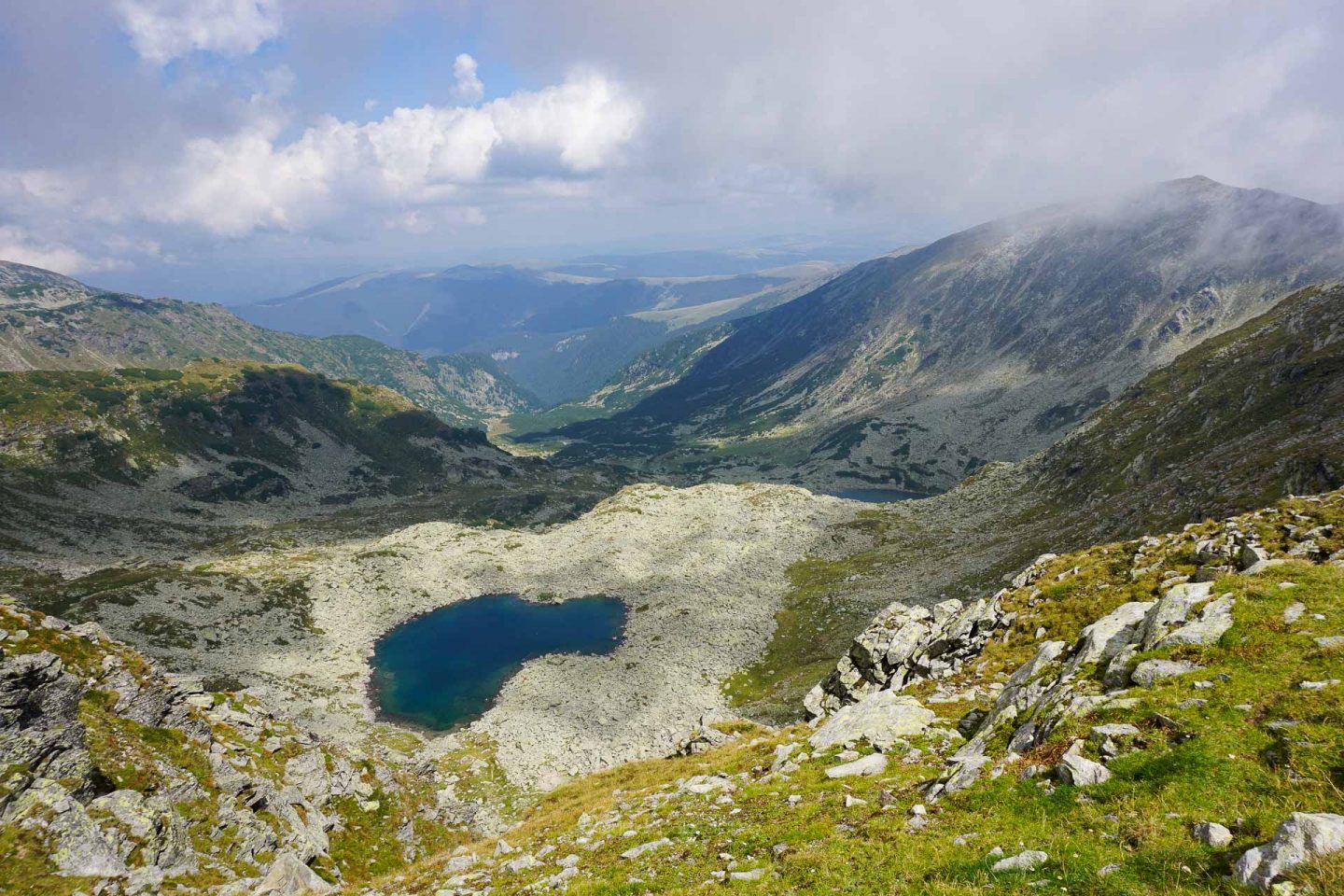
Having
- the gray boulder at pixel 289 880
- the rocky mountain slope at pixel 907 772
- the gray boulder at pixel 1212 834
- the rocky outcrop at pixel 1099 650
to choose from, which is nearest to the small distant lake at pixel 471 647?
the rocky mountain slope at pixel 907 772

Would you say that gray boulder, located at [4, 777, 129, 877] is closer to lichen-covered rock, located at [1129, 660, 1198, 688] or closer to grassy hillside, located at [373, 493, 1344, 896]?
grassy hillside, located at [373, 493, 1344, 896]

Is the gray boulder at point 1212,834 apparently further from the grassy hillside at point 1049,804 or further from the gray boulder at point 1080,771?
the gray boulder at point 1080,771

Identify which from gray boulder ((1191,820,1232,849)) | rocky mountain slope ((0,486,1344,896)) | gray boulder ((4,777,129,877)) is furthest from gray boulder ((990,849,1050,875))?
gray boulder ((4,777,129,877))

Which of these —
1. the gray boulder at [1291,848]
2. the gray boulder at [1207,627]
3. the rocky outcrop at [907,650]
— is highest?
the gray boulder at [1291,848]

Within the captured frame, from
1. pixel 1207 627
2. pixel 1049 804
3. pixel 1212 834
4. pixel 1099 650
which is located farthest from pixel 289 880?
pixel 1207 627

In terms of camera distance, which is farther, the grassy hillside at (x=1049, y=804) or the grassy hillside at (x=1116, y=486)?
the grassy hillside at (x=1116, y=486)
